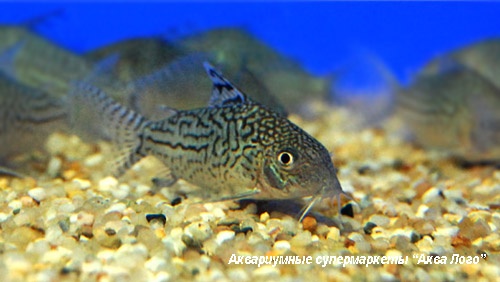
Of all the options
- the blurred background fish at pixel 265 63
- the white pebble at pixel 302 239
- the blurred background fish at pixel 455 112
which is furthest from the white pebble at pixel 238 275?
the blurred background fish at pixel 455 112

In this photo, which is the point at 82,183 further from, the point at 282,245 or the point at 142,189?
the point at 282,245

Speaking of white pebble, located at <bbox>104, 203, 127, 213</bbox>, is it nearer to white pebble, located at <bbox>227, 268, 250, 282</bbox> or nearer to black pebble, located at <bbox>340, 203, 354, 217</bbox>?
white pebble, located at <bbox>227, 268, 250, 282</bbox>

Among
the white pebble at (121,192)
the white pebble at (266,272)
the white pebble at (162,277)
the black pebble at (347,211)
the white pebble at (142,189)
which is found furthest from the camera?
the white pebble at (142,189)

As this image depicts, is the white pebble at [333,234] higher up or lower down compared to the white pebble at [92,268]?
higher up

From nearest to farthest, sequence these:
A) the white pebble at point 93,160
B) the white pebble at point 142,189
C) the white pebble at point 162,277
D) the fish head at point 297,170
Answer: the white pebble at point 162,277 < the fish head at point 297,170 < the white pebble at point 142,189 < the white pebble at point 93,160

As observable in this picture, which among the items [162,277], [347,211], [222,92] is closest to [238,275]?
[162,277]

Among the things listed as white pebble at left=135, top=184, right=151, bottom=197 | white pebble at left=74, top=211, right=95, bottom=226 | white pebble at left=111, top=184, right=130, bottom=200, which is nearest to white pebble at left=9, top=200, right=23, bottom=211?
white pebble at left=74, top=211, right=95, bottom=226

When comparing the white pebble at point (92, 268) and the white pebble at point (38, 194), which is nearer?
the white pebble at point (92, 268)

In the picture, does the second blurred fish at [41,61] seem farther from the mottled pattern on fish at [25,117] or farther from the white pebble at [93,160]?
the white pebble at [93,160]

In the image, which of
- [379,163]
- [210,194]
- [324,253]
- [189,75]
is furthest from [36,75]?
[324,253]
